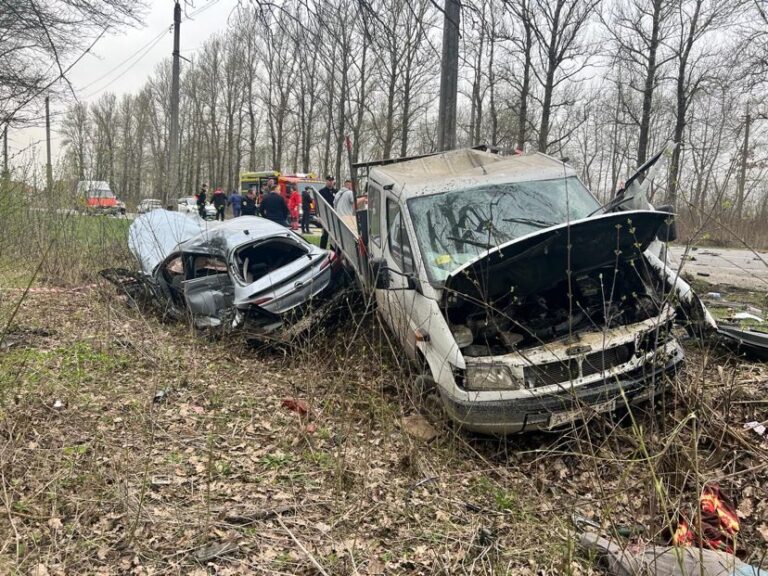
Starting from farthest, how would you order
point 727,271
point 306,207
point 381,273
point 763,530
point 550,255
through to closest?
point 306,207, point 727,271, point 381,273, point 550,255, point 763,530

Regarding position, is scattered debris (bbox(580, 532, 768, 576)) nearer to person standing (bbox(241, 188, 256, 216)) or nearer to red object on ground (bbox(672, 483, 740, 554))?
red object on ground (bbox(672, 483, 740, 554))

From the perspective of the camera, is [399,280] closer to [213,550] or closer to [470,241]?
[470,241]

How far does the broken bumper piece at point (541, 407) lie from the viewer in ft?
12.9

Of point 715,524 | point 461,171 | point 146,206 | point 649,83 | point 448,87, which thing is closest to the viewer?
point 715,524

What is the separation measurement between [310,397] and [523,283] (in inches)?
86.5

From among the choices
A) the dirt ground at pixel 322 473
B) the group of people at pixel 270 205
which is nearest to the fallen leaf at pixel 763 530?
the dirt ground at pixel 322 473

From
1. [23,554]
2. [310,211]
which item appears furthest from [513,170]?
[310,211]

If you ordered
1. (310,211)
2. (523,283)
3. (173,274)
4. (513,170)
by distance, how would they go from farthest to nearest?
(310,211) → (173,274) → (513,170) → (523,283)

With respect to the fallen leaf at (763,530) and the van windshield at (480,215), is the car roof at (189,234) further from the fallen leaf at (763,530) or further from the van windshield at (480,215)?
the fallen leaf at (763,530)

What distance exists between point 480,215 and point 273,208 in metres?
9.86

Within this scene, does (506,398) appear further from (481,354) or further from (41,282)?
(41,282)

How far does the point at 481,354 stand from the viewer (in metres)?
4.29

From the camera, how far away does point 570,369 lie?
395 cm

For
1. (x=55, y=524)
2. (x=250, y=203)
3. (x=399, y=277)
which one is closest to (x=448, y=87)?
(x=399, y=277)
